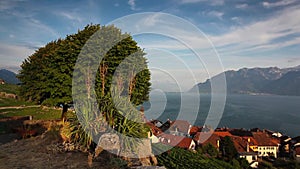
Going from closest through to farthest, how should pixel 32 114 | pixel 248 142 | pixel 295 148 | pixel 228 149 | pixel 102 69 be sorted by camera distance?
pixel 102 69 → pixel 32 114 → pixel 228 149 → pixel 295 148 → pixel 248 142

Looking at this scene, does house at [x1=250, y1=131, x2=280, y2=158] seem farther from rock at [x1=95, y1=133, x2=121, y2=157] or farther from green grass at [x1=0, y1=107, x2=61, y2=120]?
rock at [x1=95, y1=133, x2=121, y2=157]

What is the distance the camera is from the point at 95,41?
14.0 metres

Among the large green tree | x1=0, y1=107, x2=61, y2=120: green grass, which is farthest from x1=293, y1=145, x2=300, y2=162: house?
x1=0, y1=107, x2=61, y2=120: green grass

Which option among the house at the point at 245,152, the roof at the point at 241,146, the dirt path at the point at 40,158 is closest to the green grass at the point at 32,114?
the dirt path at the point at 40,158

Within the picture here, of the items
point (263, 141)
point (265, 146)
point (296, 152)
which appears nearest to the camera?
point (296, 152)

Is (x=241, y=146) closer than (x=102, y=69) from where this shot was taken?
No

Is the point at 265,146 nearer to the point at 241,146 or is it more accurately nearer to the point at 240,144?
the point at 240,144

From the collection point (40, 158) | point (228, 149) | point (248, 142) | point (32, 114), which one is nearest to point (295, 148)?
point (248, 142)

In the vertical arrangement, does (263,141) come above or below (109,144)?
below

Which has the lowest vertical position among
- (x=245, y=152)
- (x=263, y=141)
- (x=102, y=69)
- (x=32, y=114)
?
(x=245, y=152)

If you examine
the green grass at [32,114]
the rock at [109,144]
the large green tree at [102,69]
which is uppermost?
the large green tree at [102,69]

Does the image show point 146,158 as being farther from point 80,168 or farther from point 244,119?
point 244,119

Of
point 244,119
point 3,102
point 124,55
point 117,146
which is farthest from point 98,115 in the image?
point 244,119

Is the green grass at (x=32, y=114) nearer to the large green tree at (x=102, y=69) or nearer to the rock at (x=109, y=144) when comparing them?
the large green tree at (x=102, y=69)
